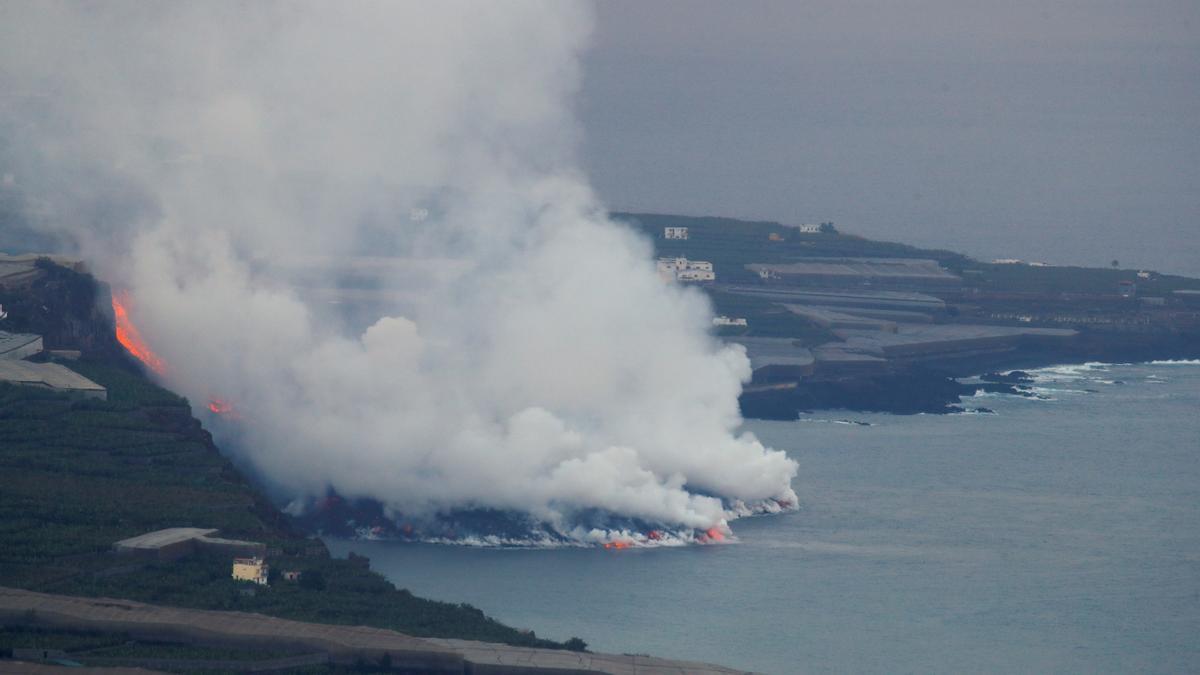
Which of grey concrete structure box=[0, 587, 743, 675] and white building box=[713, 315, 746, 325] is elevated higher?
white building box=[713, 315, 746, 325]

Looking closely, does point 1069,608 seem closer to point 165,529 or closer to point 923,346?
point 165,529

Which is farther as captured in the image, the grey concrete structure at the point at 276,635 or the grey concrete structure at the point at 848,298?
the grey concrete structure at the point at 848,298

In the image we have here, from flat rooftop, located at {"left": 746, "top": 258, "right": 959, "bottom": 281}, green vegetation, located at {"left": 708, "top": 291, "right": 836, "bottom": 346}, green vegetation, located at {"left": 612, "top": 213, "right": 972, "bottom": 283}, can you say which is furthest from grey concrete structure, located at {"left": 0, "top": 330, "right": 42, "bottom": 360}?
flat rooftop, located at {"left": 746, "top": 258, "right": 959, "bottom": 281}

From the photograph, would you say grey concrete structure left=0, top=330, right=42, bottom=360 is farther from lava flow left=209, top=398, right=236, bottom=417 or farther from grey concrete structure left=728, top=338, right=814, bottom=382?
grey concrete structure left=728, top=338, right=814, bottom=382

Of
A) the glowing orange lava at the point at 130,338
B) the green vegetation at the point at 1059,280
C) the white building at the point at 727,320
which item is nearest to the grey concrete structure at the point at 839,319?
the white building at the point at 727,320

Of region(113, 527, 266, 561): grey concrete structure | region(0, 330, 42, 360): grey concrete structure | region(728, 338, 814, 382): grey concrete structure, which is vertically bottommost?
region(113, 527, 266, 561): grey concrete structure

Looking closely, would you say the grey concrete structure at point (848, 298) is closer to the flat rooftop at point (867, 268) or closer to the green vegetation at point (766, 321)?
the flat rooftop at point (867, 268)
